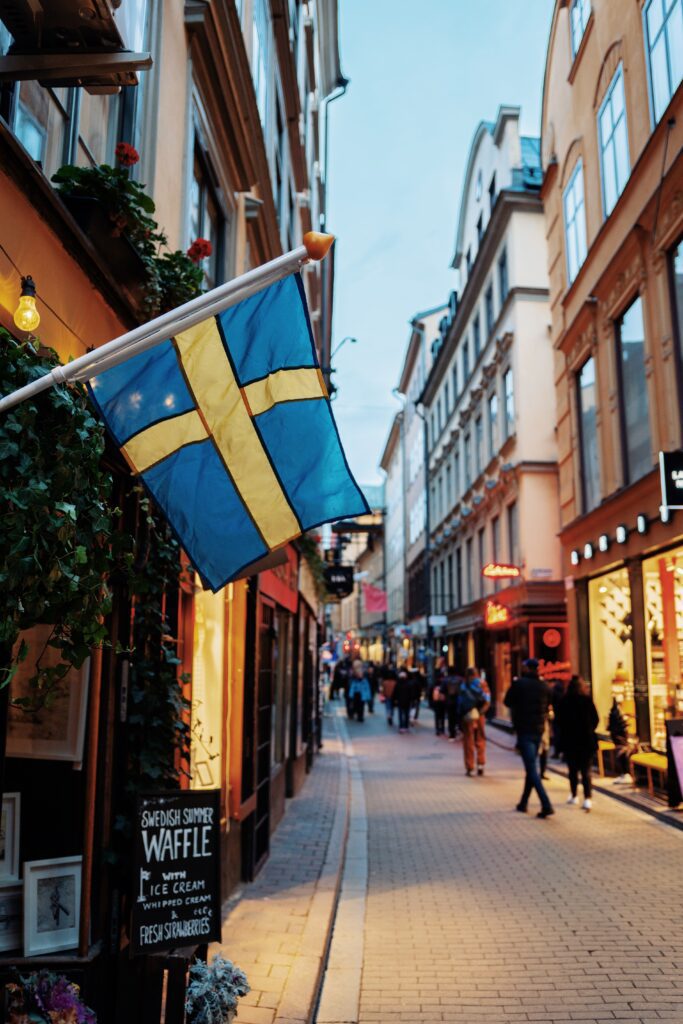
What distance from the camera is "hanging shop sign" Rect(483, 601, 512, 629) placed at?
83.8ft

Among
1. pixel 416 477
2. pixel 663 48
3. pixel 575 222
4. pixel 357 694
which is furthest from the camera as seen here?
pixel 416 477

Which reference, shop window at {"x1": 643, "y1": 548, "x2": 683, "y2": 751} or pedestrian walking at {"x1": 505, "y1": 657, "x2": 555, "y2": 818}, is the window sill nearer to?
shop window at {"x1": 643, "y1": 548, "x2": 683, "y2": 751}

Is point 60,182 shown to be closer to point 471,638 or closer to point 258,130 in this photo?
point 258,130

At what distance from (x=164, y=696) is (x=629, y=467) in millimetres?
11359

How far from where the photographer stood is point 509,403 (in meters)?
26.9

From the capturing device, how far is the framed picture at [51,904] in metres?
4.24

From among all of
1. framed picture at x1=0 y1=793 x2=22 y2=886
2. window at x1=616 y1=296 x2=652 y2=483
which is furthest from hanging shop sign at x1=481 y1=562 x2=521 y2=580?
framed picture at x1=0 y1=793 x2=22 y2=886

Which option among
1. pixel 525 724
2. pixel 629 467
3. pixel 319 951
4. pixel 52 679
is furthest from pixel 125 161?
pixel 629 467

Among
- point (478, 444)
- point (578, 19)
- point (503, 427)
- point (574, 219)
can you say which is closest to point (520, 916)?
point (574, 219)

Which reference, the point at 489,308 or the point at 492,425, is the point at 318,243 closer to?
the point at 492,425

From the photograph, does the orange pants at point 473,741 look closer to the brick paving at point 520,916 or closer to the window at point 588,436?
the brick paving at point 520,916

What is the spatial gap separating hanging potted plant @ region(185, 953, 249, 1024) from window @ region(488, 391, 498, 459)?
2531cm

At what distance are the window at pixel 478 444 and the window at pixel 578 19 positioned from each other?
15.2 metres

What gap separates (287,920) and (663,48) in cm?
1276
